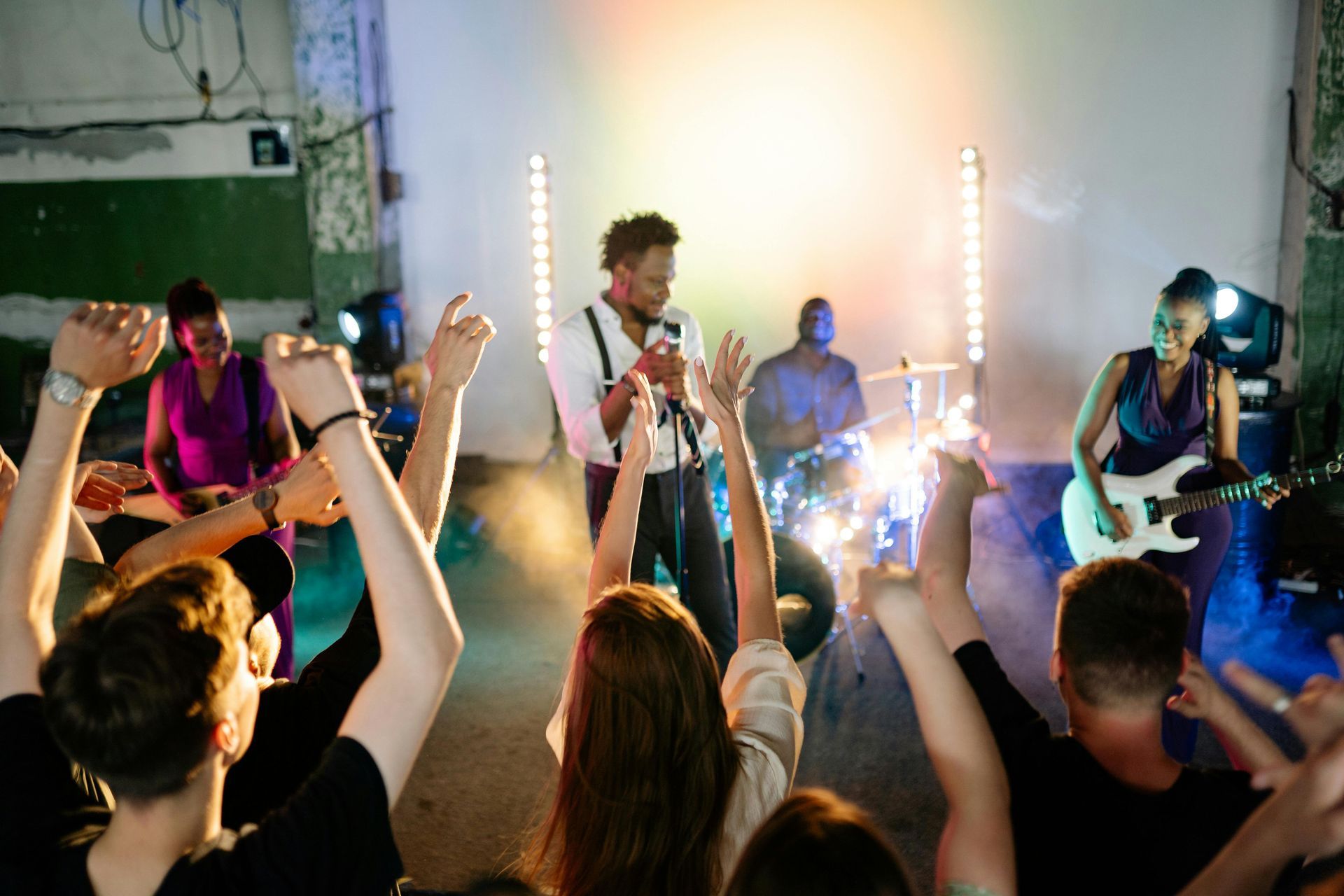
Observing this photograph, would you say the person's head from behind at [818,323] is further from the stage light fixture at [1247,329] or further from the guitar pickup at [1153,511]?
the guitar pickup at [1153,511]

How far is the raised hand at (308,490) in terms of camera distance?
1.95 meters

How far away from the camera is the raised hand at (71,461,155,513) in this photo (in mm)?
1961

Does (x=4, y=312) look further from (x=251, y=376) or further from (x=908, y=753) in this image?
(x=908, y=753)

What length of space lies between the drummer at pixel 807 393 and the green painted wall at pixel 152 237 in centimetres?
380

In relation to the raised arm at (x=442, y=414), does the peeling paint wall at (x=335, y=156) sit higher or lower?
higher

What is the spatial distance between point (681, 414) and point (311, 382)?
214 centimetres

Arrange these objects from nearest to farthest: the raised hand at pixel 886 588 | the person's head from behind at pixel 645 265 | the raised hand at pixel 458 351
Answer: the raised hand at pixel 886 588 < the raised hand at pixel 458 351 < the person's head from behind at pixel 645 265

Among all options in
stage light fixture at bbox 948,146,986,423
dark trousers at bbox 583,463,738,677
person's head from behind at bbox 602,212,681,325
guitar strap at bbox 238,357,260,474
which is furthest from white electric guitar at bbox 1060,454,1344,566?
guitar strap at bbox 238,357,260,474

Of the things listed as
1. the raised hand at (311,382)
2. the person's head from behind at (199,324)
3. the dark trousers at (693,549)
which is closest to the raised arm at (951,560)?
the raised hand at (311,382)

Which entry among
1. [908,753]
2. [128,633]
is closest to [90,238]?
[908,753]

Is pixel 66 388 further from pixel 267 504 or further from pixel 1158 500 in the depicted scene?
pixel 1158 500

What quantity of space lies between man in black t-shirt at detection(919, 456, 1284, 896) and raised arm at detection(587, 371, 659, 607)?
2.26ft

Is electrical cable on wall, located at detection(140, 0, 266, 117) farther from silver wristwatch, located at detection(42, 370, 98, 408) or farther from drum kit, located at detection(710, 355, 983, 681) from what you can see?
silver wristwatch, located at detection(42, 370, 98, 408)

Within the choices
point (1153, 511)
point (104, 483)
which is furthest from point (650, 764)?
point (1153, 511)
